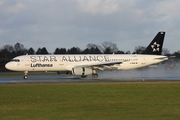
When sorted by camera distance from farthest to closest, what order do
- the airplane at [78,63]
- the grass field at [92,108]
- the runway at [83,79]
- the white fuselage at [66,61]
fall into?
the white fuselage at [66,61], the airplane at [78,63], the runway at [83,79], the grass field at [92,108]

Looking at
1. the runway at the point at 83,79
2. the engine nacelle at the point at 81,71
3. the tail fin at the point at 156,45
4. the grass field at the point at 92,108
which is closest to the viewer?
the grass field at the point at 92,108

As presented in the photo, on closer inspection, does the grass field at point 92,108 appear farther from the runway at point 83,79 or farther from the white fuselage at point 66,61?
the white fuselage at point 66,61

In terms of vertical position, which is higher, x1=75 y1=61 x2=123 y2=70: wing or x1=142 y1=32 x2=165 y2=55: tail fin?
x1=142 y1=32 x2=165 y2=55: tail fin

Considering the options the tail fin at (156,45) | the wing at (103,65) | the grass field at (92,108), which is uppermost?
the tail fin at (156,45)

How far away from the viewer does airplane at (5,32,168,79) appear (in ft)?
165

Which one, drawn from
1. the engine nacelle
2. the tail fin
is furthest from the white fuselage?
the engine nacelle

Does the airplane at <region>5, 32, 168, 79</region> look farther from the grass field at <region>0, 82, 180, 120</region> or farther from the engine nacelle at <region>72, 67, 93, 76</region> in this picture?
the grass field at <region>0, 82, 180, 120</region>

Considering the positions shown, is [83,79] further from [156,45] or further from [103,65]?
[156,45]

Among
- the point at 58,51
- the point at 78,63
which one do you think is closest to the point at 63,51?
the point at 58,51

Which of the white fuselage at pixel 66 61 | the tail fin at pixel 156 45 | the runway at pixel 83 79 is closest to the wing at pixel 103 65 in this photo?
the white fuselage at pixel 66 61

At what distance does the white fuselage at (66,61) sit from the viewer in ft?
165

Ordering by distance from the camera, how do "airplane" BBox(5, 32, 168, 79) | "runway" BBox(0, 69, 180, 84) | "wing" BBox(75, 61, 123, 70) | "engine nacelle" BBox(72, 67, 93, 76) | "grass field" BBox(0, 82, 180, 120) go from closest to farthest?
"grass field" BBox(0, 82, 180, 120) < "runway" BBox(0, 69, 180, 84) < "engine nacelle" BBox(72, 67, 93, 76) < "airplane" BBox(5, 32, 168, 79) < "wing" BBox(75, 61, 123, 70)

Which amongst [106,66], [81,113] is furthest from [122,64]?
[81,113]

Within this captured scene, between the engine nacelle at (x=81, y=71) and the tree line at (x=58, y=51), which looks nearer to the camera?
the engine nacelle at (x=81, y=71)
